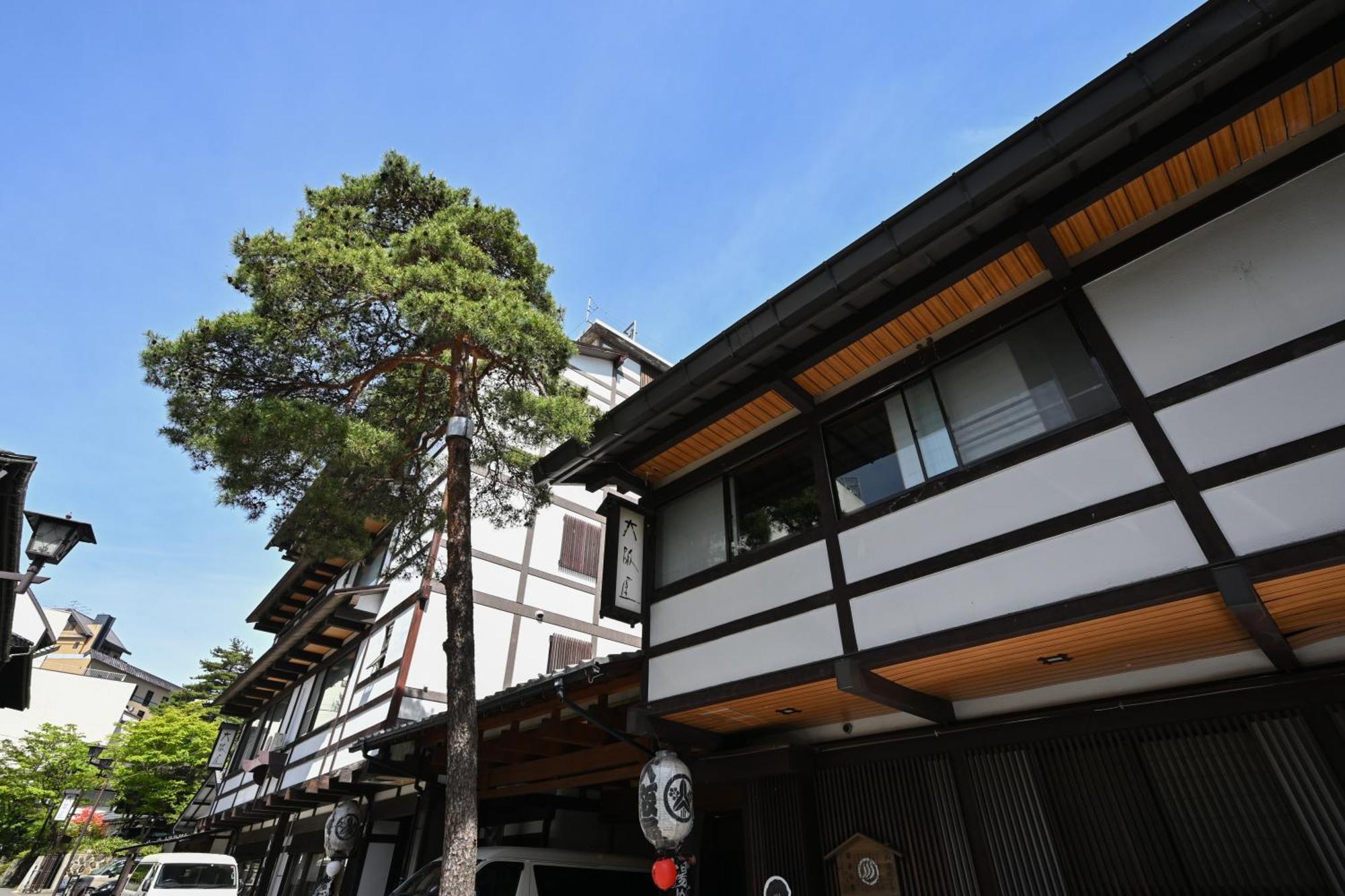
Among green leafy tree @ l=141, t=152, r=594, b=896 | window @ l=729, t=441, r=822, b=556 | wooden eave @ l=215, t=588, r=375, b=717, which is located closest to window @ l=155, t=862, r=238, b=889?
wooden eave @ l=215, t=588, r=375, b=717

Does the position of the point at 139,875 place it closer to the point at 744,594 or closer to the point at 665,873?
the point at 665,873

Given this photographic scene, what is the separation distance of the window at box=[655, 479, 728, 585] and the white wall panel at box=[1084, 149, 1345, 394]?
444 centimetres

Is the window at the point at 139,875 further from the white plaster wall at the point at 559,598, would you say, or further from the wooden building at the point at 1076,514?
the wooden building at the point at 1076,514

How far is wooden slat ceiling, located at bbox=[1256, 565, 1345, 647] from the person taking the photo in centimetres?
407

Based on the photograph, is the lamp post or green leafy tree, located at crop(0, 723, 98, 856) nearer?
green leafy tree, located at crop(0, 723, 98, 856)

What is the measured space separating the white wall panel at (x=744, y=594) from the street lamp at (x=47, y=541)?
270 inches

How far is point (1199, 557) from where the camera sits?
438 centimetres

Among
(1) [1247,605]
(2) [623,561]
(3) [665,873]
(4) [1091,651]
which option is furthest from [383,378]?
(1) [1247,605]

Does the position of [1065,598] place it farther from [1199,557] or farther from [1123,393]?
[1123,393]

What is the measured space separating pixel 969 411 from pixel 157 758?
1439 inches

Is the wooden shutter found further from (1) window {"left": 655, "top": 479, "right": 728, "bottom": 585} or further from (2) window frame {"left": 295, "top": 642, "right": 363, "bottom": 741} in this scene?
(1) window {"left": 655, "top": 479, "right": 728, "bottom": 585}

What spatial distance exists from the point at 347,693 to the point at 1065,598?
1623cm

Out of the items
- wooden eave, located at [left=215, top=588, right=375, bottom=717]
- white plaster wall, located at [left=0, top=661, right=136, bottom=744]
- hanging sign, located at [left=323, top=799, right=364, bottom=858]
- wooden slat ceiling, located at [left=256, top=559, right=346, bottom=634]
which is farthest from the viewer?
white plaster wall, located at [left=0, top=661, right=136, bottom=744]

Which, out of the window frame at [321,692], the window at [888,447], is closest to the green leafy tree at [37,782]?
the window frame at [321,692]
